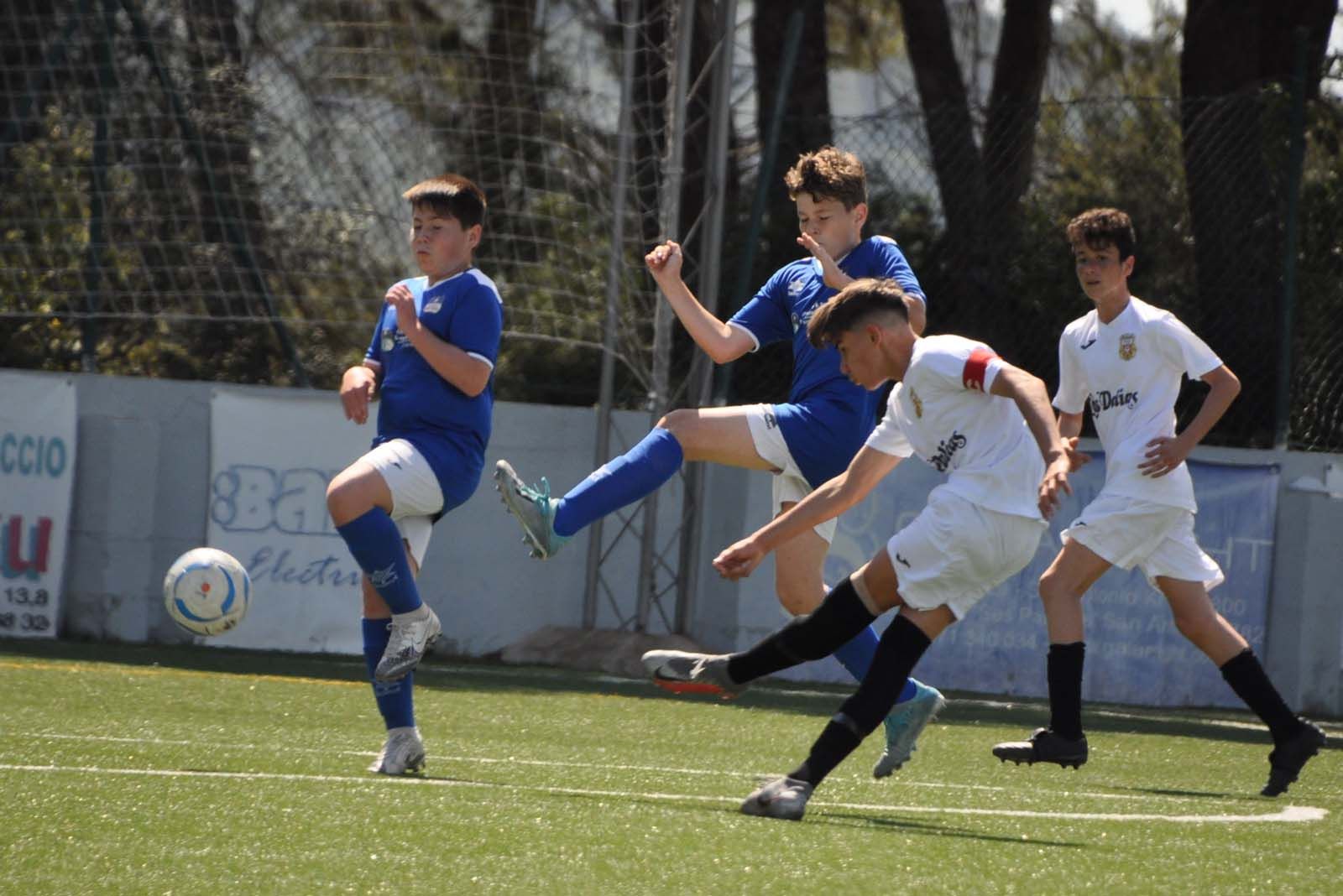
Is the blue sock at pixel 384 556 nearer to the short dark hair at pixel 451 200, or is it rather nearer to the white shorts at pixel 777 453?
the short dark hair at pixel 451 200

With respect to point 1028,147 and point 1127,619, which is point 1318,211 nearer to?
point 1028,147

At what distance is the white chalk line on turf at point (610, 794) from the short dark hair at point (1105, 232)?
2.08 metres

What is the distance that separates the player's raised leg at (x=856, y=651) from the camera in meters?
5.48

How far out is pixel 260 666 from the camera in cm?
976

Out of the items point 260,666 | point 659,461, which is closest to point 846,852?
point 659,461

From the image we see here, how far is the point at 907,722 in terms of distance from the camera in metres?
5.55

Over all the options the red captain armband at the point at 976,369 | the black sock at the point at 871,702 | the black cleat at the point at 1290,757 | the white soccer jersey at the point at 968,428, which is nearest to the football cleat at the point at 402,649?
the black sock at the point at 871,702

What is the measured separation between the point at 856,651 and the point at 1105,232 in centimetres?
172

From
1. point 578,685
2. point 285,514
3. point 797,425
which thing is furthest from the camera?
point 285,514

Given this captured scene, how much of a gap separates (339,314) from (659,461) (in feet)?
22.4

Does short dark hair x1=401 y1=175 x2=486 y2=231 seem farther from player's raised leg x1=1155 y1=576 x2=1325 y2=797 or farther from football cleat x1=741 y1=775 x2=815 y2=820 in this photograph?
player's raised leg x1=1155 y1=576 x2=1325 y2=797

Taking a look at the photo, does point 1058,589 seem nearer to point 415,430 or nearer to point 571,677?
point 415,430

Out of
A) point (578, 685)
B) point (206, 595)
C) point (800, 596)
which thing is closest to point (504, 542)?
point (578, 685)

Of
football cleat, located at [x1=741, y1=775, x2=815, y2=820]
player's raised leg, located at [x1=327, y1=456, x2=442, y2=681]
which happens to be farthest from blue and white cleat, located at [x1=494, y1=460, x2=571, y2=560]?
football cleat, located at [x1=741, y1=775, x2=815, y2=820]
